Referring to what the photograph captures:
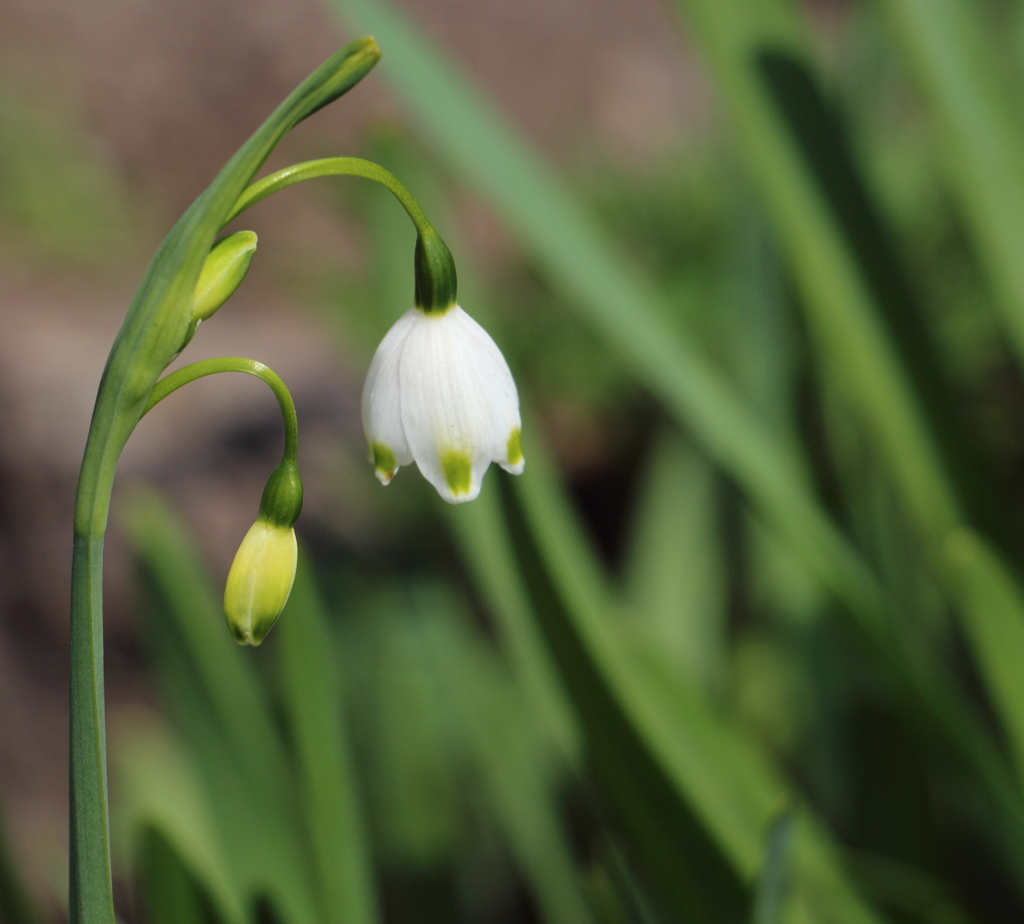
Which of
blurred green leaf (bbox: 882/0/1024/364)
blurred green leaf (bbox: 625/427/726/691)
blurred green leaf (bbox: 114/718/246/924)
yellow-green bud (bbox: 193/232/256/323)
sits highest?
yellow-green bud (bbox: 193/232/256/323)

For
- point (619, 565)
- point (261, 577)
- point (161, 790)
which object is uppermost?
point (261, 577)

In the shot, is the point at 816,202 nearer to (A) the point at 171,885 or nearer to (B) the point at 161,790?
(A) the point at 171,885

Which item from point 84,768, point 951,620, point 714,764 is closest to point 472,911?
point 714,764

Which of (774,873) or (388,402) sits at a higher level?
(388,402)

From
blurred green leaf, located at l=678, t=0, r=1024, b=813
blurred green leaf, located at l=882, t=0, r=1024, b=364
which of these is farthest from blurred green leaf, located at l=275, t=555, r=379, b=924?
blurred green leaf, located at l=882, t=0, r=1024, b=364

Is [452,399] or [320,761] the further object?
[320,761]

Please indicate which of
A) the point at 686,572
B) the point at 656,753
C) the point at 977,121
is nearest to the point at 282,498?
the point at 656,753

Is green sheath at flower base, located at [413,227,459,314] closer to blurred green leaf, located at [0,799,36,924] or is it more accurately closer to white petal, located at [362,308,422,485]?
white petal, located at [362,308,422,485]
